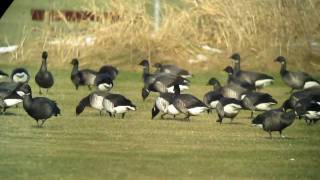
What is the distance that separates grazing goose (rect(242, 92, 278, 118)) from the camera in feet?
35.1

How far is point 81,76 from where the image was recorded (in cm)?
1086

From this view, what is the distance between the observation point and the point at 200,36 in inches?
429

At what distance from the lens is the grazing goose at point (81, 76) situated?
35.4ft

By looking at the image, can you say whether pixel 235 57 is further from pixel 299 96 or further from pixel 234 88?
pixel 299 96

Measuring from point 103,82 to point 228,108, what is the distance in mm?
1131

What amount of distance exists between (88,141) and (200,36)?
4.63 feet

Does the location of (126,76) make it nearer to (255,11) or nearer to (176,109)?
(176,109)

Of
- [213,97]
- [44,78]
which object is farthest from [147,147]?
[44,78]

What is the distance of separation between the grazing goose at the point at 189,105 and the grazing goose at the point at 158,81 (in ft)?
0.31

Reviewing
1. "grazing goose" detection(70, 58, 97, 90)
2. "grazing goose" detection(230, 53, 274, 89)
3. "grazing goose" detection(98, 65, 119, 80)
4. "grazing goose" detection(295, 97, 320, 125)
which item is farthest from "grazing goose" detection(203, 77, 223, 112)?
"grazing goose" detection(70, 58, 97, 90)

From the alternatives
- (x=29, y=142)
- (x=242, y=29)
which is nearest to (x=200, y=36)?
(x=242, y=29)

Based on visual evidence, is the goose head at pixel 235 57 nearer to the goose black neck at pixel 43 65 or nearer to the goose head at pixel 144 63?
the goose head at pixel 144 63

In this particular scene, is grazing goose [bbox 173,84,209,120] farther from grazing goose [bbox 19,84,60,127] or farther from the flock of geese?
grazing goose [bbox 19,84,60,127]

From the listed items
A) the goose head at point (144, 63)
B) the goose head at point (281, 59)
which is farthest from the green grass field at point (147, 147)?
the goose head at point (144, 63)
